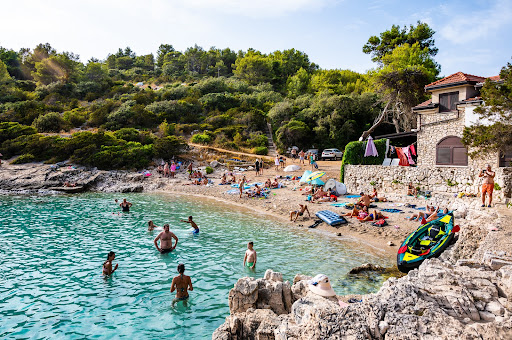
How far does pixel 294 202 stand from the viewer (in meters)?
21.5

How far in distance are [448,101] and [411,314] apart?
71.7ft

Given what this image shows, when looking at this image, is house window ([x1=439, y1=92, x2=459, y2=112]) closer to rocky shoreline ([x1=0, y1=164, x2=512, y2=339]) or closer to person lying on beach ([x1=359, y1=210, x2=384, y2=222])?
person lying on beach ([x1=359, y1=210, x2=384, y2=222])

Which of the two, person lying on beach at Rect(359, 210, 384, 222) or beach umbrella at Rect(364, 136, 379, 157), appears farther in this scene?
beach umbrella at Rect(364, 136, 379, 157)

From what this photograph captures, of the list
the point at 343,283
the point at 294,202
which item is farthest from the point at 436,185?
the point at 343,283

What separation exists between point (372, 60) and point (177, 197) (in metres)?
35.2

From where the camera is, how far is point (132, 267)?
38.4 feet

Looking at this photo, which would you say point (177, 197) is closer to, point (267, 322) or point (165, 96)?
point (267, 322)

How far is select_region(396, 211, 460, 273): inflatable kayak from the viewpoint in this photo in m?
10.8

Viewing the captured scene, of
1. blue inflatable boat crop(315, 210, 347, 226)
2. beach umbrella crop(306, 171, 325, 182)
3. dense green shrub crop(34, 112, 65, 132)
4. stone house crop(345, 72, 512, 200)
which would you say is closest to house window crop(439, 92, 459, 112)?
stone house crop(345, 72, 512, 200)

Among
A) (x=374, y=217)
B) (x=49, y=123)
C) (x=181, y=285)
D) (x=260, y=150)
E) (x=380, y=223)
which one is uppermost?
(x=49, y=123)

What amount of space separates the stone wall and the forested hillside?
11.1 meters

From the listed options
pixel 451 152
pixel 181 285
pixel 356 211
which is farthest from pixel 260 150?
pixel 181 285

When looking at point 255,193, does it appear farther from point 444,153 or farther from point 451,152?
point 451,152

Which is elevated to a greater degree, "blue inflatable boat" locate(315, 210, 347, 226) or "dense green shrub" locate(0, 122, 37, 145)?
"dense green shrub" locate(0, 122, 37, 145)
